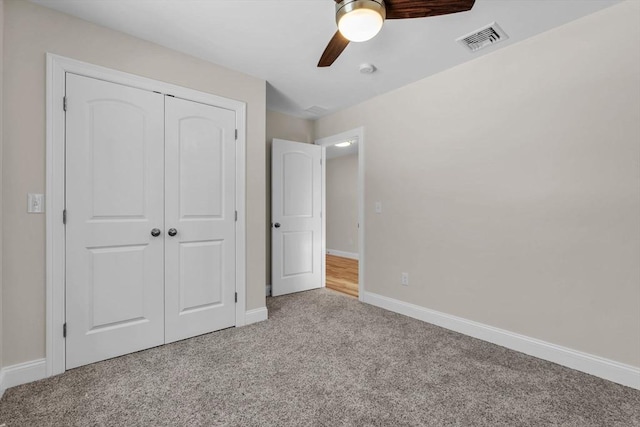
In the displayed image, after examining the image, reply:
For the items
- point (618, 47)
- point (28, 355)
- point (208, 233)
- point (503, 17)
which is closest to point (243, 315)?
point (208, 233)

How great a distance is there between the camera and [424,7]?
4.78 ft

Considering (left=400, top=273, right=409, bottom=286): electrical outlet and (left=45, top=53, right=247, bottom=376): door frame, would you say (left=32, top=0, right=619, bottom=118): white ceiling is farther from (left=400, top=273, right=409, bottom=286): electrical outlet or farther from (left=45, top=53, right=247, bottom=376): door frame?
(left=400, top=273, right=409, bottom=286): electrical outlet

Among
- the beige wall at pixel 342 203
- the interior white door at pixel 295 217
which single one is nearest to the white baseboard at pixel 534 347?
the interior white door at pixel 295 217

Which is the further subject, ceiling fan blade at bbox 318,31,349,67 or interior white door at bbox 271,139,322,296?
interior white door at bbox 271,139,322,296

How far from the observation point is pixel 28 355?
188 cm

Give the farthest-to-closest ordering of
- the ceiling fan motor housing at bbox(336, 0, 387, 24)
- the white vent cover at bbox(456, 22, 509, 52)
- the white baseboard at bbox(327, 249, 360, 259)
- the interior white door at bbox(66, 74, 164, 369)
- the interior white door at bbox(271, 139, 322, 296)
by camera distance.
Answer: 1. the white baseboard at bbox(327, 249, 360, 259)
2. the interior white door at bbox(271, 139, 322, 296)
3. the white vent cover at bbox(456, 22, 509, 52)
4. the interior white door at bbox(66, 74, 164, 369)
5. the ceiling fan motor housing at bbox(336, 0, 387, 24)

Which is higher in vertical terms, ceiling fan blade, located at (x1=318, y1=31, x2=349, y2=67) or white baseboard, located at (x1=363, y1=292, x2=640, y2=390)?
ceiling fan blade, located at (x1=318, y1=31, x2=349, y2=67)

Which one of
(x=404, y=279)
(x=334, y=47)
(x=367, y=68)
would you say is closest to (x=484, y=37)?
(x=367, y=68)

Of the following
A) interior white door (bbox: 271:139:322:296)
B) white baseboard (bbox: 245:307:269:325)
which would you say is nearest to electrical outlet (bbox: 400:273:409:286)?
interior white door (bbox: 271:139:322:296)

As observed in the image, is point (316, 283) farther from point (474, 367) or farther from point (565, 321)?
point (565, 321)

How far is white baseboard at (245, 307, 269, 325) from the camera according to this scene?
Answer: 9.33 feet

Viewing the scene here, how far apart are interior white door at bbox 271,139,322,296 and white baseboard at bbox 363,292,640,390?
1362 mm

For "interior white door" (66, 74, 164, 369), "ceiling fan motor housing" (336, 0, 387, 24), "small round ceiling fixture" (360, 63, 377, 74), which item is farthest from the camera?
"small round ceiling fixture" (360, 63, 377, 74)

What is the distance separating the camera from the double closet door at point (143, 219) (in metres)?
2.05
